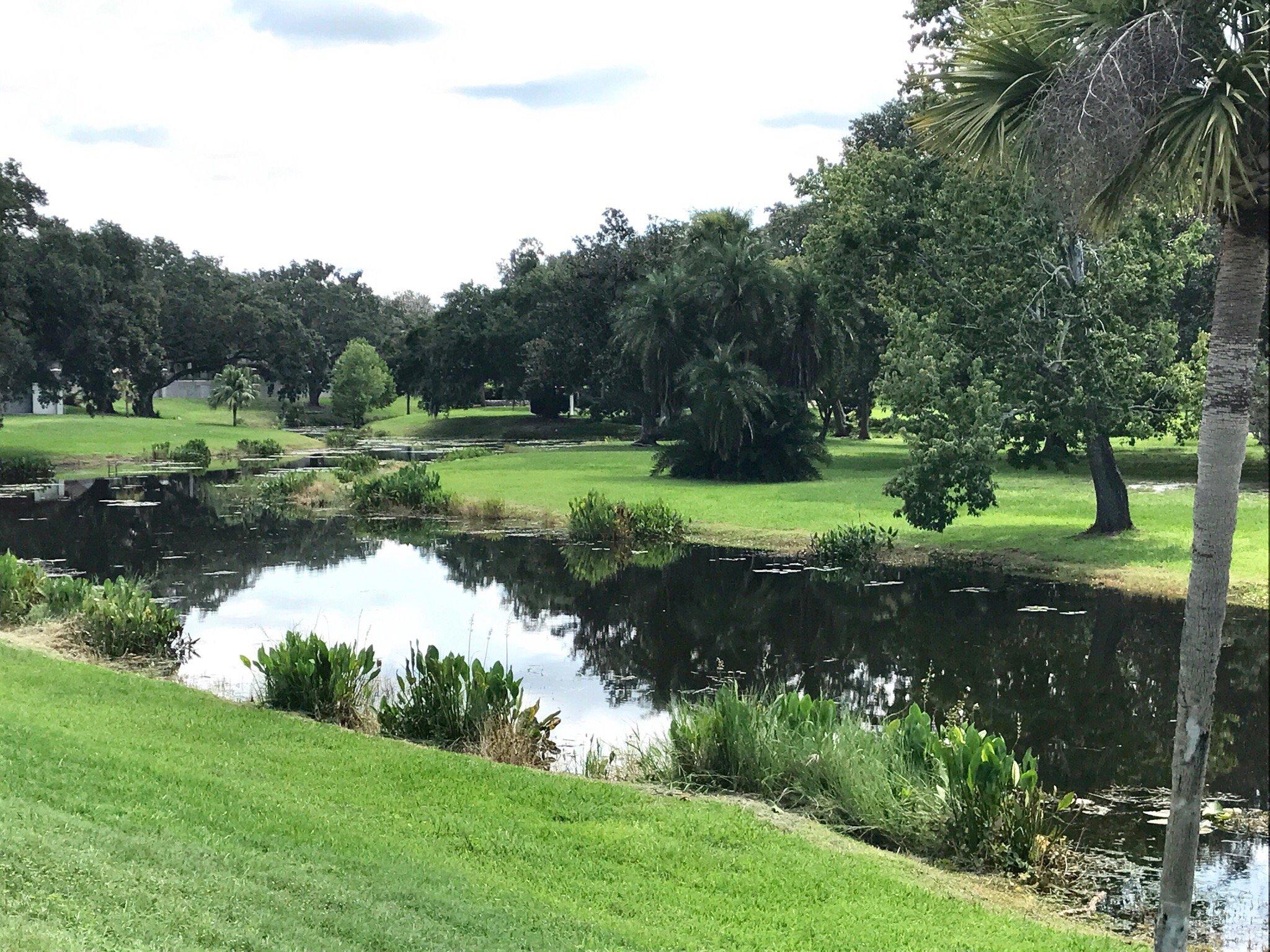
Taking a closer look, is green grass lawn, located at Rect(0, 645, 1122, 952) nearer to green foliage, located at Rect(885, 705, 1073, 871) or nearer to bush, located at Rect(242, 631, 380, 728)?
green foliage, located at Rect(885, 705, 1073, 871)

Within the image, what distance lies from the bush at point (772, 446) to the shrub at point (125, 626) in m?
25.8

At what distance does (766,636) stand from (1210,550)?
12.6 meters

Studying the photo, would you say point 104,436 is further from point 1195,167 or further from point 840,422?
point 1195,167

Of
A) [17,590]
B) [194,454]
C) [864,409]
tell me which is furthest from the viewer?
[864,409]

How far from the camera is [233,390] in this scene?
86125mm

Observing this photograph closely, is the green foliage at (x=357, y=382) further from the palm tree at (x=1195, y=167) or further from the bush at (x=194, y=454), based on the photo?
the palm tree at (x=1195, y=167)

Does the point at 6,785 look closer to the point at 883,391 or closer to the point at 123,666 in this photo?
the point at 123,666

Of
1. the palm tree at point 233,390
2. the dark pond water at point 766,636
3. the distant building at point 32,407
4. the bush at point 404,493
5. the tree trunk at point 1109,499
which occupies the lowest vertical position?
the dark pond water at point 766,636

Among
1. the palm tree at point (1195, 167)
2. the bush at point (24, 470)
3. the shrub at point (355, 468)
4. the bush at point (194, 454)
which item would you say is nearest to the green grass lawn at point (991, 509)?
the shrub at point (355, 468)

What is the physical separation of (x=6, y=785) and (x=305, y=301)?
120 m

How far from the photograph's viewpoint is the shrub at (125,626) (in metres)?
16.0

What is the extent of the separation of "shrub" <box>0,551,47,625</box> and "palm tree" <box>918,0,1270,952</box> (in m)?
15.4

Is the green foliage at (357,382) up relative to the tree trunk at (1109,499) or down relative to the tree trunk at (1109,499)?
up

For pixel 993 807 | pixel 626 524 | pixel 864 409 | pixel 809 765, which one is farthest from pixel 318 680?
pixel 864 409
